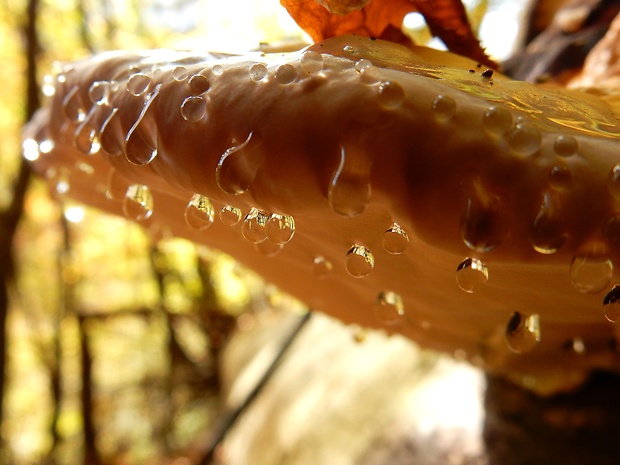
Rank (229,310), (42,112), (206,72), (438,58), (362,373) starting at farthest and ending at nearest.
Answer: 1. (229,310)
2. (362,373)
3. (42,112)
4. (438,58)
5. (206,72)

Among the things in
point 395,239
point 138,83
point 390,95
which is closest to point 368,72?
point 390,95

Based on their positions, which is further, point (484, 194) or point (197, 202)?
point (197, 202)

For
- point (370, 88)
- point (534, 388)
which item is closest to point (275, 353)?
point (534, 388)

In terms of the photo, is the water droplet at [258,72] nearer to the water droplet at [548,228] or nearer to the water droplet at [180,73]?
the water droplet at [180,73]

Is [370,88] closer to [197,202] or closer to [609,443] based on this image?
[197,202]

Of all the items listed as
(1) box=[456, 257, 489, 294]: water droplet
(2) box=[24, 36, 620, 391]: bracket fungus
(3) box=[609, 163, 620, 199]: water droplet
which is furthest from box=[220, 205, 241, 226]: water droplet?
(3) box=[609, 163, 620, 199]: water droplet
